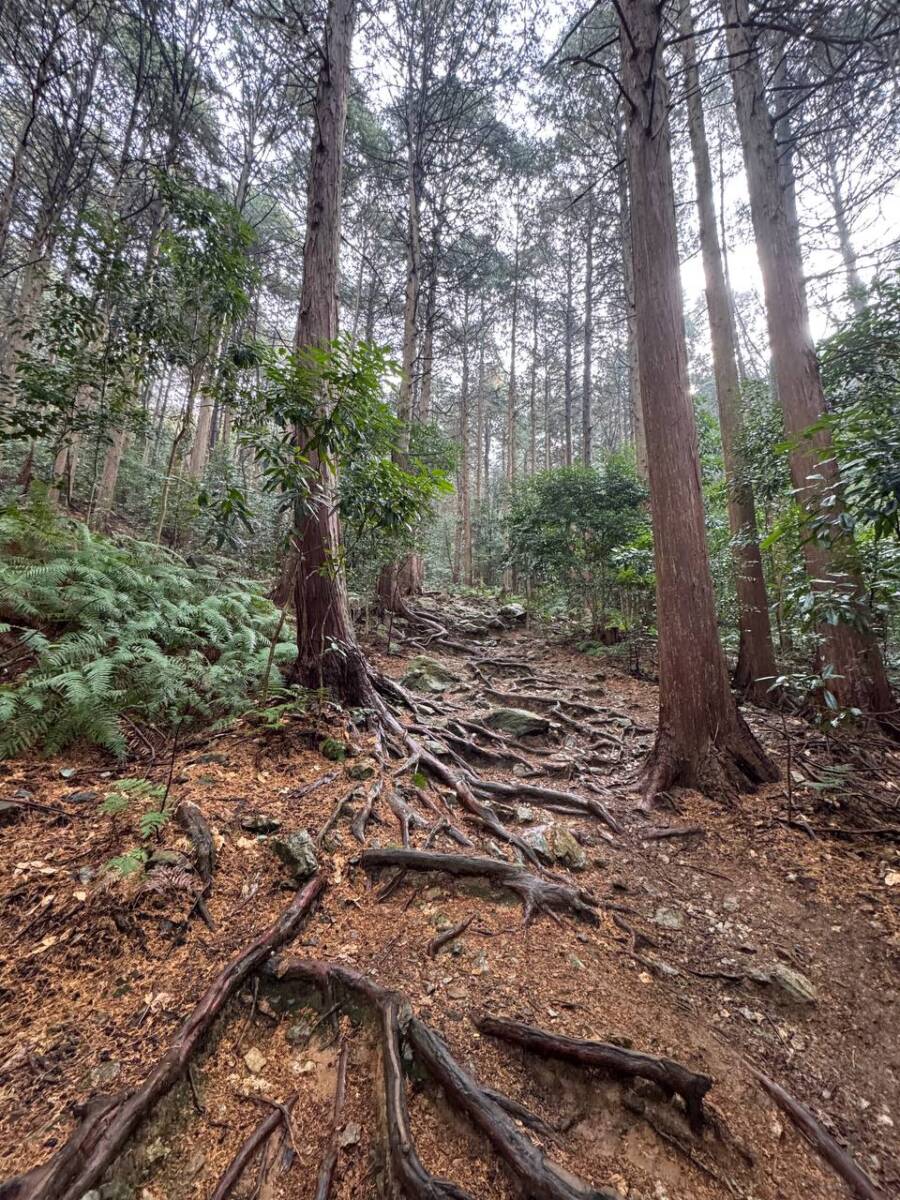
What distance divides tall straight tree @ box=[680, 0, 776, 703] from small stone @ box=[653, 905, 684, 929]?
418cm

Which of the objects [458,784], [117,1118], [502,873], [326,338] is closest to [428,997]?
[502,873]

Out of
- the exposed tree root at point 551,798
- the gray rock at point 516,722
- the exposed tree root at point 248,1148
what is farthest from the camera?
the gray rock at point 516,722

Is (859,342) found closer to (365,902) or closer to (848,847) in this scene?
(848,847)

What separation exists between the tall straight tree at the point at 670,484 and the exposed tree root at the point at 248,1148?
3.37m

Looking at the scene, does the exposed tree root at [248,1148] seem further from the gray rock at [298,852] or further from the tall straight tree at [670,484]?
the tall straight tree at [670,484]

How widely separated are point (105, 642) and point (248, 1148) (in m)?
3.68

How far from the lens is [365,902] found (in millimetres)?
2623

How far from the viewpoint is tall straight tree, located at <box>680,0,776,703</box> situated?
6703 mm

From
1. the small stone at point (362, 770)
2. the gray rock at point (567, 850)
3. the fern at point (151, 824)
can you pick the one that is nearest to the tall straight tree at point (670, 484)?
the gray rock at point (567, 850)

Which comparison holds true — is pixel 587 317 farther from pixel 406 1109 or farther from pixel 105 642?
pixel 406 1109

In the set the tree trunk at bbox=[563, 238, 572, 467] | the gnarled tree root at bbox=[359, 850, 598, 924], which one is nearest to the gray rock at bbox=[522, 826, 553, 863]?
the gnarled tree root at bbox=[359, 850, 598, 924]

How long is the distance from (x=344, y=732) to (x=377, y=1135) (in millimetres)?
2885

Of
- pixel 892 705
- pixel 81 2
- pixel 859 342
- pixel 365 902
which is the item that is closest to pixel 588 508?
pixel 859 342

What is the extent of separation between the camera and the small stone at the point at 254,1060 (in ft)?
5.82
